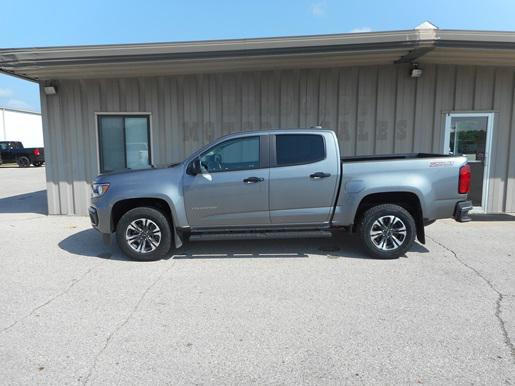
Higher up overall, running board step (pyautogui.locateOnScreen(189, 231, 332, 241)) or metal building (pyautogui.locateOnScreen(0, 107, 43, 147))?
metal building (pyautogui.locateOnScreen(0, 107, 43, 147))

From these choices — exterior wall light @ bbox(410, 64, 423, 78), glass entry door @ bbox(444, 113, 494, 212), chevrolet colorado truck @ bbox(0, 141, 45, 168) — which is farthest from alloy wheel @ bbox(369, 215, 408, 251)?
chevrolet colorado truck @ bbox(0, 141, 45, 168)

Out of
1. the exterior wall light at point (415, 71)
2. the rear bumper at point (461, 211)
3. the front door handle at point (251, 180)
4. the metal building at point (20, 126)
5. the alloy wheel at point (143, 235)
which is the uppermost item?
the metal building at point (20, 126)

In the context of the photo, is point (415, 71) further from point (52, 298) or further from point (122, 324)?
point (52, 298)

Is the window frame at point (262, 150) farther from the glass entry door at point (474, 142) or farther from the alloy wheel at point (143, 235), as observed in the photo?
the glass entry door at point (474, 142)

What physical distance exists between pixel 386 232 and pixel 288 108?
4242 millimetres

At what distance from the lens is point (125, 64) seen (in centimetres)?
766

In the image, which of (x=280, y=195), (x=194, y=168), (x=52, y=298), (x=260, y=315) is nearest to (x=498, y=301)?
(x=260, y=315)

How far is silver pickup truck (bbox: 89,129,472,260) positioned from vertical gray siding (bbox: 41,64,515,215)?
3.29 metres

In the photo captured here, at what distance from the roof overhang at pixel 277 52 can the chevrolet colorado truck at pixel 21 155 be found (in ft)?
71.1

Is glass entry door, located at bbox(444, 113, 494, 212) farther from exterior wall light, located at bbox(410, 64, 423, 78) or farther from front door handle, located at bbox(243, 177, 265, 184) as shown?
front door handle, located at bbox(243, 177, 265, 184)

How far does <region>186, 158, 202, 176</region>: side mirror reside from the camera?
5555 mm

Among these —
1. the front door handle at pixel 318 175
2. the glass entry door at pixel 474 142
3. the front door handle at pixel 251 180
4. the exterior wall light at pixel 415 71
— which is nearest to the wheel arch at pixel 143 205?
the front door handle at pixel 251 180

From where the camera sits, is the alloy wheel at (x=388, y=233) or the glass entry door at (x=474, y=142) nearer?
the alloy wheel at (x=388, y=233)

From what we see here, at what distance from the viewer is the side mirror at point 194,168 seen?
5.55 metres
